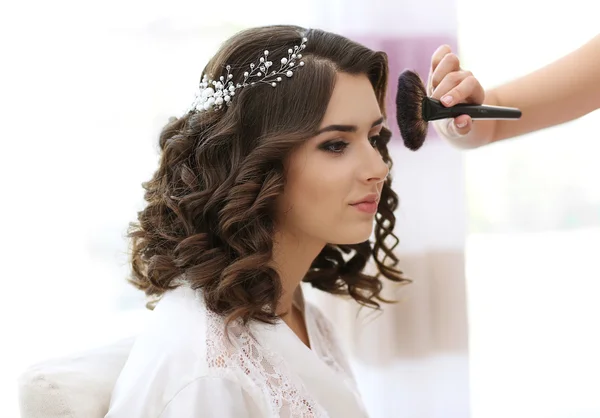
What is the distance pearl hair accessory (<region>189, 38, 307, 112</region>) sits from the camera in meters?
1.01

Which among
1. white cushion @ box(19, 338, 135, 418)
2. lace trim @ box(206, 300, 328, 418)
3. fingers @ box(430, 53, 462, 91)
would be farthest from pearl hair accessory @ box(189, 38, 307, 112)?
white cushion @ box(19, 338, 135, 418)

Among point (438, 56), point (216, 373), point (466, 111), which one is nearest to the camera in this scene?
point (216, 373)

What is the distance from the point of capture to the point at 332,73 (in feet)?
3.37

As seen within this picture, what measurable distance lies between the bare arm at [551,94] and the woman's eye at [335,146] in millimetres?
270

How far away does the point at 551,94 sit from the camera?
3.71 feet

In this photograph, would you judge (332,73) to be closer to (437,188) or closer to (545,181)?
(437,188)

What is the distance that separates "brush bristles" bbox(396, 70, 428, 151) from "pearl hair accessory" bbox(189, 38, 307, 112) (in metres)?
0.16

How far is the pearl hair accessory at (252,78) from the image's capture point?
1011 mm

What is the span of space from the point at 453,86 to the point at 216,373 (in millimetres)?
580

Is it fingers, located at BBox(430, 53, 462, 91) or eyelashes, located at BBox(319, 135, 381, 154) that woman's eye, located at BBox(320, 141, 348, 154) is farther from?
fingers, located at BBox(430, 53, 462, 91)

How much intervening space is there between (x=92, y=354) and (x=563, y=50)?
1024 mm

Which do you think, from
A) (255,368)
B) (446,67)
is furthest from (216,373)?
(446,67)

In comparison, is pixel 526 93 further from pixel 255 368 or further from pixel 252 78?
pixel 255 368

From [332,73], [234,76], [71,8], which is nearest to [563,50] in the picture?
[332,73]
